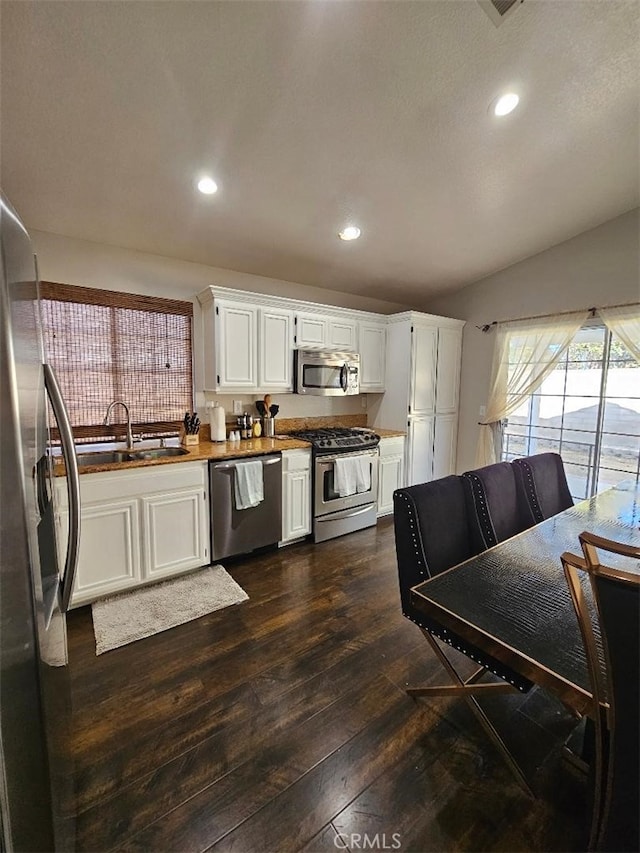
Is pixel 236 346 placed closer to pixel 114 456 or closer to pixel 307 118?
pixel 114 456

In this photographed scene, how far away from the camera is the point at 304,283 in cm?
393

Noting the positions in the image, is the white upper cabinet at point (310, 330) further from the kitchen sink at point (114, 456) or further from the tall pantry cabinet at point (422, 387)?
the kitchen sink at point (114, 456)

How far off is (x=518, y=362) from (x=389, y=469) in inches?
72.1

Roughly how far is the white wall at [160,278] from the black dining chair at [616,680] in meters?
3.16

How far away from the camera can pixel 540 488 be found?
7.59 ft

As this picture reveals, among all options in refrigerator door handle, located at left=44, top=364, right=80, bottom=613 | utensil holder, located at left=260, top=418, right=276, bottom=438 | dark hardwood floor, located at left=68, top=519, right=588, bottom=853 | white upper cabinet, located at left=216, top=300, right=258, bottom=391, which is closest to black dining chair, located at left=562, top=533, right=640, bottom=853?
dark hardwood floor, located at left=68, top=519, right=588, bottom=853

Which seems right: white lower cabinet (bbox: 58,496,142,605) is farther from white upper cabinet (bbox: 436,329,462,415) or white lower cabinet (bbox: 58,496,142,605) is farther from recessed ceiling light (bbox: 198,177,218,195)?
white upper cabinet (bbox: 436,329,462,415)

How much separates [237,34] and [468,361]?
376 cm

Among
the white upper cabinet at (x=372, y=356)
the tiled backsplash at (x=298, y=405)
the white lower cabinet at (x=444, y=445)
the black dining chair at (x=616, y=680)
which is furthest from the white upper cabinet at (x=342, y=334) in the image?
the black dining chair at (x=616, y=680)

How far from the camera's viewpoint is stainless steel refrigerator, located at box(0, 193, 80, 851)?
672 mm

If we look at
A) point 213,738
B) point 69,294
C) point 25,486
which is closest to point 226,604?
point 213,738

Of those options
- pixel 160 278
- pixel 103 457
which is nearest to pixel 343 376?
pixel 160 278

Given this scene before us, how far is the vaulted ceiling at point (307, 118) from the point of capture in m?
1.56

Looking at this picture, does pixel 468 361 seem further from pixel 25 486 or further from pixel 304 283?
pixel 25 486
